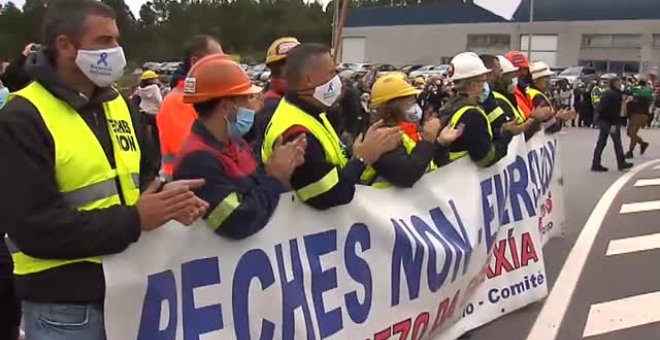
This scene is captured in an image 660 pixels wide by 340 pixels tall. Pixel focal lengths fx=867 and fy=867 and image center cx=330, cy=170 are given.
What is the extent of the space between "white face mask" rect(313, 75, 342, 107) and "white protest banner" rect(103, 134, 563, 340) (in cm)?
48

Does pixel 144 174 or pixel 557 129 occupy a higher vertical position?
pixel 144 174

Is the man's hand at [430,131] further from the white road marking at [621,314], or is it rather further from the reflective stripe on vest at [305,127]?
the white road marking at [621,314]

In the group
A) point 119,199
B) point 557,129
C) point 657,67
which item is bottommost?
point 657,67

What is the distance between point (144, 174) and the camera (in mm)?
3162

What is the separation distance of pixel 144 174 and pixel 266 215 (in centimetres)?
56

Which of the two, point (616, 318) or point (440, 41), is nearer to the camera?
point (616, 318)

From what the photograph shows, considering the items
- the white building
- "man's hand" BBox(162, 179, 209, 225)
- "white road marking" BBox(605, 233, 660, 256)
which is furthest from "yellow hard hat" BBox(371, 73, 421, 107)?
the white building

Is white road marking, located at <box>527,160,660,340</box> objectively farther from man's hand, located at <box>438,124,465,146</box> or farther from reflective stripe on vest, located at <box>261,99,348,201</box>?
reflective stripe on vest, located at <box>261,99,348,201</box>

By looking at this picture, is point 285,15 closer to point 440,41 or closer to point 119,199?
point 440,41

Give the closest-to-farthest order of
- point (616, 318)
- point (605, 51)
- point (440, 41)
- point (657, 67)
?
point (616, 318)
point (657, 67)
point (605, 51)
point (440, 41)

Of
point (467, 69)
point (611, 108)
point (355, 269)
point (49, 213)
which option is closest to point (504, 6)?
point (611, 108)

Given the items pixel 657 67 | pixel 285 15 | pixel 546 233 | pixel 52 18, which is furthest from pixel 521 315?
pixel 285 15

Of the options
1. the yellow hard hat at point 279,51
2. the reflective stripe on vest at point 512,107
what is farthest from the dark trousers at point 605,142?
the yellow hard hat at point 279,51

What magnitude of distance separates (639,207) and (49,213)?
9.59m
